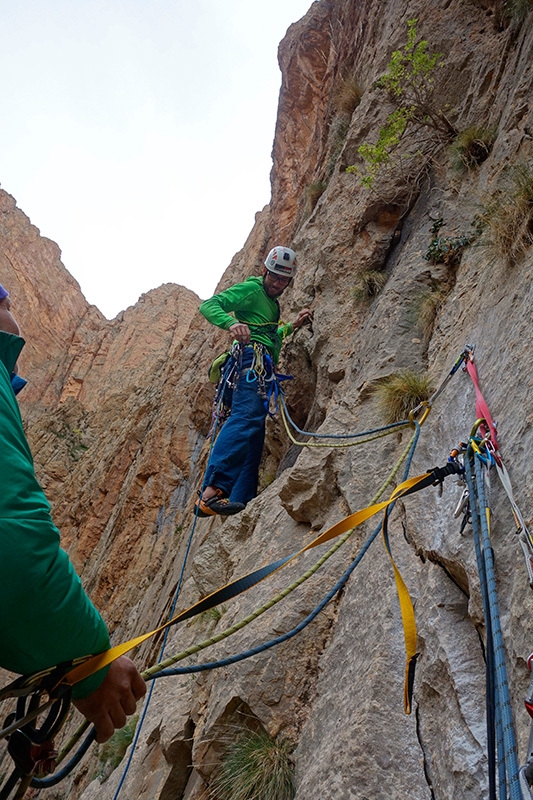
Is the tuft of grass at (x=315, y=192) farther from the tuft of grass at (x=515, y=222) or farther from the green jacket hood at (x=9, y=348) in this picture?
the green jacket hood at (x=9, y=348)

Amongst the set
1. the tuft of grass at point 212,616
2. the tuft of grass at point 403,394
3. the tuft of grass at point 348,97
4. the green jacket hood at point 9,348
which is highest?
the tuft of grass at point 348,97

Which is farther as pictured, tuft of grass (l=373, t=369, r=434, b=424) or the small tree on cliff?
the small tree on cliff

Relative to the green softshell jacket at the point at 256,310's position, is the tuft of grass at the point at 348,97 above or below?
above

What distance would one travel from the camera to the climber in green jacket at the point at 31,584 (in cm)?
123

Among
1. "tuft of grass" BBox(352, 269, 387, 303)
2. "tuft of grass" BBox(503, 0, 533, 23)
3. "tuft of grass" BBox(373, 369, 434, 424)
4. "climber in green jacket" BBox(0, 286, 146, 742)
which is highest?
"tuft of grass" BBox(503, 0, 533, 23)

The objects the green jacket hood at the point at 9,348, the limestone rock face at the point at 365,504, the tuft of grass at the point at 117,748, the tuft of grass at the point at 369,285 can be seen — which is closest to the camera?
the green jacket hood at the point at 9,348

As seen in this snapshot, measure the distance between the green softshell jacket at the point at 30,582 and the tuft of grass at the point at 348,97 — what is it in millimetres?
9752

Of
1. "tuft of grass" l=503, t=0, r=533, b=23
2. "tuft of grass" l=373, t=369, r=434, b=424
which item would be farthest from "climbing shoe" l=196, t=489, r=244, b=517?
"tuft of grass" l=503, t=0, r=533, b=23

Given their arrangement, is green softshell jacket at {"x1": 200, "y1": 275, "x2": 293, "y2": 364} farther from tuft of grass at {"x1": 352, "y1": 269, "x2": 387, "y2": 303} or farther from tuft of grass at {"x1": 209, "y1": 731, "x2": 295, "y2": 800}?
tuft of grass at {"x1": 209, "y1": 731, "x2": 295, "y2": 800}

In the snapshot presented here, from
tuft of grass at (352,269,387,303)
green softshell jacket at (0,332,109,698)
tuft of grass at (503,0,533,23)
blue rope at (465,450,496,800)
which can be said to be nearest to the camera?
green softshell jacket at (0,332,109,698)

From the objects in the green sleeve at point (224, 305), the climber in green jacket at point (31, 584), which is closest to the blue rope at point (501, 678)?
the climber in green jacket at point (31, 584)

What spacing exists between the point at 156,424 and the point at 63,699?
13.3 meters

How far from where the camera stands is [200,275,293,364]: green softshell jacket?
693 cm

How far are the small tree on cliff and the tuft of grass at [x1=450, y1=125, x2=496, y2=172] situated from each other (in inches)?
22.7
